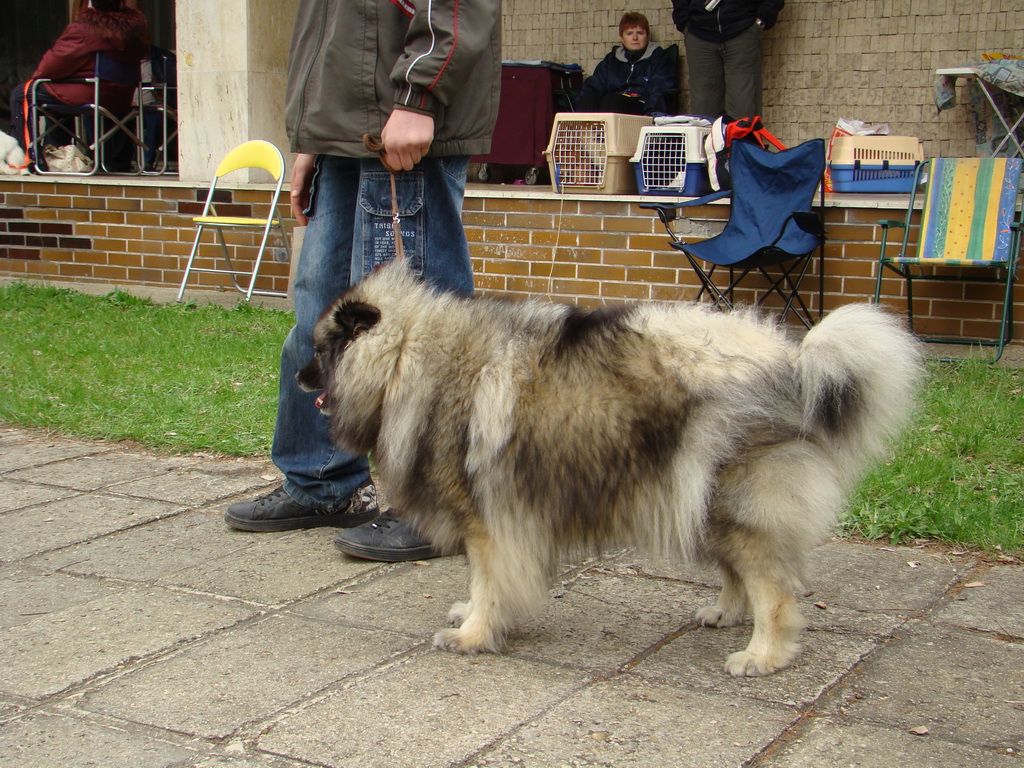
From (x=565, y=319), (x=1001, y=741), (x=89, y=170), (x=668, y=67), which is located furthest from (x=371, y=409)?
(x=89, y=170)

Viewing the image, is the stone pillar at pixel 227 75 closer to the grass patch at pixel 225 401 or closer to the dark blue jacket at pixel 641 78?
the grass patch at pixel 225 401

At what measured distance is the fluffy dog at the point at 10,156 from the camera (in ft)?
31.1

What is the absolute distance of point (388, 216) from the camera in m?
3.30

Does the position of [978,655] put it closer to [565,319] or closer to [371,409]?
[565,319]

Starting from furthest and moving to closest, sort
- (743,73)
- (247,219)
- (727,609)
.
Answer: (743,73) < (247,219) < (727,609)

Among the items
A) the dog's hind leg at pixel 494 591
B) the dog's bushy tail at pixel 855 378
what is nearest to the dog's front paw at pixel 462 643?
the dog's hind leg at pixel 494 591

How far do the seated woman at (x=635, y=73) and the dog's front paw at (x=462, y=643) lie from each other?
7.04 metres

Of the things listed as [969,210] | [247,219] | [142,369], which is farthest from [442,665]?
[247,219]

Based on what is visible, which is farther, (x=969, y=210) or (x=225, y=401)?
(x=969, y=210)

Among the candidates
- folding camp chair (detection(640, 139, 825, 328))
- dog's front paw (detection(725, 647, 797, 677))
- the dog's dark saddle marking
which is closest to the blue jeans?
the dog's dark saddle marking

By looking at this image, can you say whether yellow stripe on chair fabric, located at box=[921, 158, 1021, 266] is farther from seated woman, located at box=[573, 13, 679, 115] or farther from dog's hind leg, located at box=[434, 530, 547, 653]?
dog's hind leg, located at box=[434, 530, 547, 653]

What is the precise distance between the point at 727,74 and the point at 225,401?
524cm

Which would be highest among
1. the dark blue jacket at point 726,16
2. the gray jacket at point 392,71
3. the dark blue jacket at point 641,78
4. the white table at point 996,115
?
the dark blue jacket at point 726,16

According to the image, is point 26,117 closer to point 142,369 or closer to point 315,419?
point 142,369
